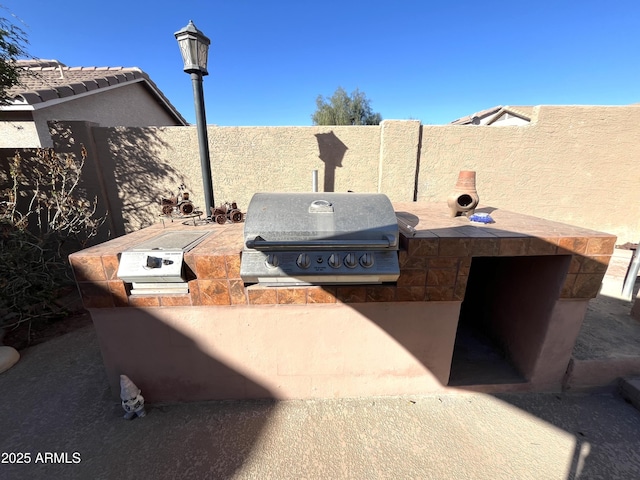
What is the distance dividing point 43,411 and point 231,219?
240 centimetres

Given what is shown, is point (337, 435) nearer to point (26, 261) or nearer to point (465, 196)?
point (465, 196)

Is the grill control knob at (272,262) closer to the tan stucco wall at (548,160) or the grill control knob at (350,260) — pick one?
the grill control knob at (350,260)

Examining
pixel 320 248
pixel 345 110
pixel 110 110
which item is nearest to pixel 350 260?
pixel 320 248

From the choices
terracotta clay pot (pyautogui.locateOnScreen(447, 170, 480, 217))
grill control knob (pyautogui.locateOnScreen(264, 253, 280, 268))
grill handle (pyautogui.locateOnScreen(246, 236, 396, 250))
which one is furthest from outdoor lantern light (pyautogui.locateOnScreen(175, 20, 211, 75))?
terracotta clay pot (pyautogui.locateOnScreen(447, 170, 480, 217))

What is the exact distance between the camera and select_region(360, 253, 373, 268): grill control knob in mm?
1614

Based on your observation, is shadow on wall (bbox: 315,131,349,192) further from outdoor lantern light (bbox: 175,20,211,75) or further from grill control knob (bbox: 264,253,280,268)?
grill control knob (bbox: 264,253,280,268)

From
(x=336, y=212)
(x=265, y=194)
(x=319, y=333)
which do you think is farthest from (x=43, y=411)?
(x=336, y=212)

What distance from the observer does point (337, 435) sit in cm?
199

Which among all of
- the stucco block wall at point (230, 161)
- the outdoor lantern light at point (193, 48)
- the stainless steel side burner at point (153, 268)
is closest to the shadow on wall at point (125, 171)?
the stucco block wall at point (230, 161)

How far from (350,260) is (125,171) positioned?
17.6 feet

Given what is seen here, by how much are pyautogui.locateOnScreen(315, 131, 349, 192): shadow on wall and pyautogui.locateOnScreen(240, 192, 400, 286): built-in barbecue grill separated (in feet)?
11.3

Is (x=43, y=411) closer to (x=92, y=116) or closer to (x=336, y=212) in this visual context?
(x=336, y=212)

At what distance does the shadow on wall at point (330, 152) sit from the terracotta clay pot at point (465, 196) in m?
2.76

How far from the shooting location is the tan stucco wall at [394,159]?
4.79 m
